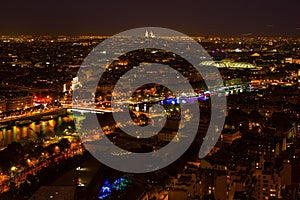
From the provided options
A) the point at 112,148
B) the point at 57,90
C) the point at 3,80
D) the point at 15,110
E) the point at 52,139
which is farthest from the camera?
the point at 3,80

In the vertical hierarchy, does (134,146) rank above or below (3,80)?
below

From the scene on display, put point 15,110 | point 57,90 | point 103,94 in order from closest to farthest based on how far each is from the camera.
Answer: point 15,110 < point 103,94 < point 57,90

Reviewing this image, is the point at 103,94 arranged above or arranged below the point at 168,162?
above

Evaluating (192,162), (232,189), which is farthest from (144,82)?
(232,189)

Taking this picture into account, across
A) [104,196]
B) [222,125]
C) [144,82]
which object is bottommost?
[104,196]

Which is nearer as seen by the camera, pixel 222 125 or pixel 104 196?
pixel 104 196

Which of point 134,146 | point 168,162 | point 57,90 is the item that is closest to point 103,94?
point 57,90

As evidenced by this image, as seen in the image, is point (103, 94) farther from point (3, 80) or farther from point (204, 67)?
point (204, 67)

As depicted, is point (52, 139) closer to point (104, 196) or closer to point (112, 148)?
point (112, 148)

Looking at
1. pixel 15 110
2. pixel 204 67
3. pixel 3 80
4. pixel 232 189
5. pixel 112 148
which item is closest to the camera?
pixel 232 189
